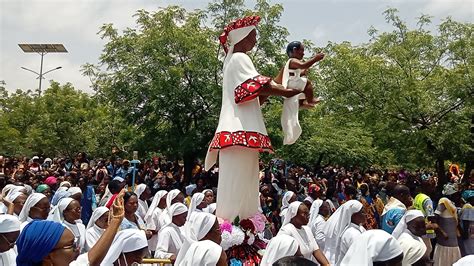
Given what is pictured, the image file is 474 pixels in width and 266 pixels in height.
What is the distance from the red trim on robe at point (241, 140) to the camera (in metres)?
5.69

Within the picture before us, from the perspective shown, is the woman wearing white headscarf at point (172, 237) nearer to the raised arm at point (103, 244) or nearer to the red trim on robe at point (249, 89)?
the red trim on robe at point (249, 89)

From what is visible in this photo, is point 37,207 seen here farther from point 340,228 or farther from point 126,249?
point 340,228

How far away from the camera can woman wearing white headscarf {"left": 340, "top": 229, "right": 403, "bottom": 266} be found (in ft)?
11.8

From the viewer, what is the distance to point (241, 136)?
571cm

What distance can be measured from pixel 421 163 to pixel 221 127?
1278 centimetres

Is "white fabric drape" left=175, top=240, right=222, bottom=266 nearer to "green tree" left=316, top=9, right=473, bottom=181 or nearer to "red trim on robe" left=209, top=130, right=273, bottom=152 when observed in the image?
"red trim on robe" left=209, top=130, right=273, bottom=152

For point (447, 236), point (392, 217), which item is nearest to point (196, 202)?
point (392, 217)

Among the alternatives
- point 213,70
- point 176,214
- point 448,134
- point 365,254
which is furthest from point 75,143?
point 365,254

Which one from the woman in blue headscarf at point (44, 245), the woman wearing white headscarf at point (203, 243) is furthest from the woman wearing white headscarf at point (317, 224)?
the woman in blue headscarf at point (44, 245)

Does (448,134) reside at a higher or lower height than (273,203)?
higher

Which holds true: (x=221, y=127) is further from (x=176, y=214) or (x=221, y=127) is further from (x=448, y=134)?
(x=448, y=134)

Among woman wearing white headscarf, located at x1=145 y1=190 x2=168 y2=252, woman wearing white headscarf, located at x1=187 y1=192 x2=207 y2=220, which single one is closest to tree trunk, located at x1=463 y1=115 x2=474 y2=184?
woman wearing white headscarf, located at x1=187 y1=192 x2=207 y2=220

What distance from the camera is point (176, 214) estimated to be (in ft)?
21.3

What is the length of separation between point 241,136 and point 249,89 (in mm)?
486
